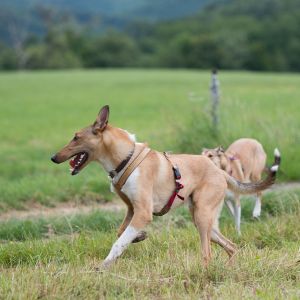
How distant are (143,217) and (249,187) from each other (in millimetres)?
1642

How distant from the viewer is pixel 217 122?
48.1 ft

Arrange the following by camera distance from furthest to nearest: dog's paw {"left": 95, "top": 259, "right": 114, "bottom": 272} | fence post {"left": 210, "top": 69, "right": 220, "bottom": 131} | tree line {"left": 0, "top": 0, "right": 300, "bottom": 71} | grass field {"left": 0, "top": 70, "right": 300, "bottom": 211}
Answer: tree line {"left": 0, "top": 0, "right": 300, "bottom": 71}, fence post {"left": 210, "top": 69, "right": 220, "bottom": 131}, grass field {"left": 0, "top": 70, "right": 300, "bottom": 211}, dog's paw {"left": 95, "top": 259, "right": 114, "bottom": 272}

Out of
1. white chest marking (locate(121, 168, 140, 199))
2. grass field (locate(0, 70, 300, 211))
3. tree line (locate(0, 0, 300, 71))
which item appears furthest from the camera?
tree line (locate(0, 0, 300, 71))

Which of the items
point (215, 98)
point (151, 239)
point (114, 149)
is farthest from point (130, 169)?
point (215, 98)

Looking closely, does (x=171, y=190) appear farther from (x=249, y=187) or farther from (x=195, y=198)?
(x=249, y=187)

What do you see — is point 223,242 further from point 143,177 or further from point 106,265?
point 106,265

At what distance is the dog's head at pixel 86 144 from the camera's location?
23.1 ft

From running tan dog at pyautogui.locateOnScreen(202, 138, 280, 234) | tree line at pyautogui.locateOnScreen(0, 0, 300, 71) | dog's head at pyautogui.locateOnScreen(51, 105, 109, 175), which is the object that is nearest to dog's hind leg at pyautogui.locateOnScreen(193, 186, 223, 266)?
dog's head at pyautogui.locateOnScreen(51, 105, 109, 175)

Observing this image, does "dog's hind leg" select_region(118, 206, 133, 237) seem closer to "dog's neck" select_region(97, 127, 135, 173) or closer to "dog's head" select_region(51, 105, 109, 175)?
"dog's neck" select_region(97, 127, 135, 173)

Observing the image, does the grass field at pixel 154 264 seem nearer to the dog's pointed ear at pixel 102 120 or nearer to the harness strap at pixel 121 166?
the harness strap at pixel 121 166

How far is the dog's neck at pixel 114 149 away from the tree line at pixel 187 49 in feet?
268

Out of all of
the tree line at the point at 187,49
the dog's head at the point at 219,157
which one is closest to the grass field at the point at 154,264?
the dog's head at the point at 219,157

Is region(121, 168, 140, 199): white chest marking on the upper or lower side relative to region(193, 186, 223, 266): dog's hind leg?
upper

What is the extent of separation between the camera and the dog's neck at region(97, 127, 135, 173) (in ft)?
23.4
